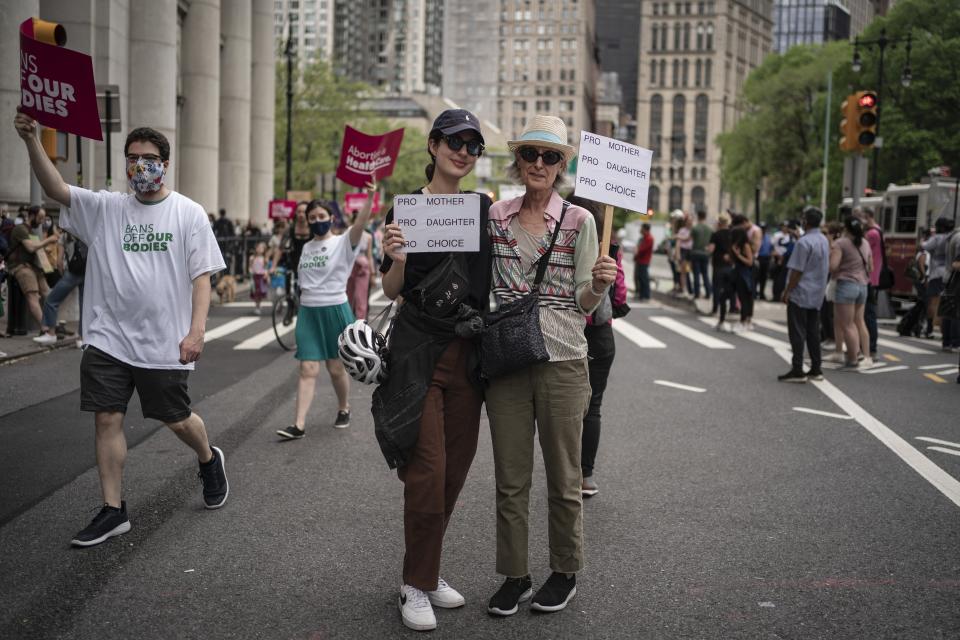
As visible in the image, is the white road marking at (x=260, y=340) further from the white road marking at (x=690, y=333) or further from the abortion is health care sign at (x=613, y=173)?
the abortion is health care sign at (x=613, y=173)

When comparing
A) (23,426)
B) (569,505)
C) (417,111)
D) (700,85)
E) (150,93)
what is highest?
(700,85)

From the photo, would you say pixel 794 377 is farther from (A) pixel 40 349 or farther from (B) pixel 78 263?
(A) pixel 40 349

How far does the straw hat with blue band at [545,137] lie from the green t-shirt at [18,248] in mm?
11824

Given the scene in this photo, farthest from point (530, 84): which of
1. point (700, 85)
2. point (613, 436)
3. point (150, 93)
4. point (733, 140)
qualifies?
point (613, 436)

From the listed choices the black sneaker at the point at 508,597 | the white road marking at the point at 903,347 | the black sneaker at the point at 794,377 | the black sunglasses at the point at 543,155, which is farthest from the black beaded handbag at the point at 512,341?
the white road marking at the point at 903,347

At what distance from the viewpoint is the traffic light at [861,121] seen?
16656mm

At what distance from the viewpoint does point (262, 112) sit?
45656 millimetres

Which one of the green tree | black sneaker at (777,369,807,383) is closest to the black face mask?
black sneaker at (777,369,807,383)

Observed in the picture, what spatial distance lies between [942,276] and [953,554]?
12111mm

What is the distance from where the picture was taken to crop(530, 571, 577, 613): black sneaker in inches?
168

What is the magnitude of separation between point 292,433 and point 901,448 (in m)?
4.64

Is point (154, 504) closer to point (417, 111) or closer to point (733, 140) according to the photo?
point (733, 140)

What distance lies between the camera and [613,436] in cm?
830

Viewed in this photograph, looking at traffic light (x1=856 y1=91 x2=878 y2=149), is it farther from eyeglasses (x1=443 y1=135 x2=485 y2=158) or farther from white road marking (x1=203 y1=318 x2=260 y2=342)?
eyeglasses (x1=443 y1=135 x2=485 y2=158)
